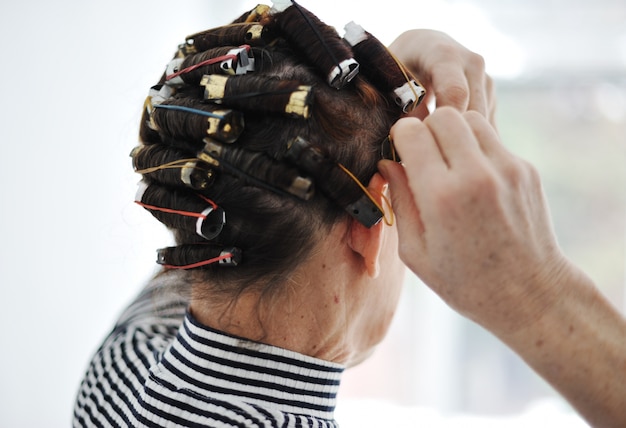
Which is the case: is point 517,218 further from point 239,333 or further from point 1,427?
point 1,427

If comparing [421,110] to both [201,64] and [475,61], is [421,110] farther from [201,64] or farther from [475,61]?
[201,64]

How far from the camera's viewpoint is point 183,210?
2.45 ft

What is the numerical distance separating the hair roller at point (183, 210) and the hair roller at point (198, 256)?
0.08ft

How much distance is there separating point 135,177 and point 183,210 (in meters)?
1.04

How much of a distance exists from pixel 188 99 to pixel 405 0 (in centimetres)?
181

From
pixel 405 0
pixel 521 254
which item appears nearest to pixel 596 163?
pixel 405 0

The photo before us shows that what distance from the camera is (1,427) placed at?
61.1 inches

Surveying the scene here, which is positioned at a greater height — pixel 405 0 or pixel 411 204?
pixel 405 0

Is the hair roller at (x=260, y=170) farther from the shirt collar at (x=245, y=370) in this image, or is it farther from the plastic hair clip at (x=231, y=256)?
the shirt collar at (x=245, y=370)

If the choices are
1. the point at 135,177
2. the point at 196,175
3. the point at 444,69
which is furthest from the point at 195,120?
the point at 135,177

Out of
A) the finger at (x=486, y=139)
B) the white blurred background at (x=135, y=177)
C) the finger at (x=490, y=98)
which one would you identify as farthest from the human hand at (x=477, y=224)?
the white blurred background at (x=135, y=177)

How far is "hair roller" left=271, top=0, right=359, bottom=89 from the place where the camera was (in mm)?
725

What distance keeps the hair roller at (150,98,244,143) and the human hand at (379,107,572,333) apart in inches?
7.9

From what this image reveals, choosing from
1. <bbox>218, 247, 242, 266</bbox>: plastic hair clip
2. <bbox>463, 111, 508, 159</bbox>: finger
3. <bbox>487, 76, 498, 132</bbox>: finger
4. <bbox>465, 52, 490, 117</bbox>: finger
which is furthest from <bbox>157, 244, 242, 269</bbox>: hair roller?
<bbox>487, 76, 498, 132</bbox>: finger
